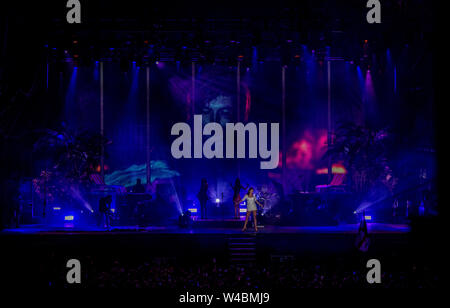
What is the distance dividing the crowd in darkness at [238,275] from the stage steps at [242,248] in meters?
0.28

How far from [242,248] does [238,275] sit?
6.59ft

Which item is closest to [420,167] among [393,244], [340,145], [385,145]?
[385,145]

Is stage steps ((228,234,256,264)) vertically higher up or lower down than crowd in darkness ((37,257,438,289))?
higher up

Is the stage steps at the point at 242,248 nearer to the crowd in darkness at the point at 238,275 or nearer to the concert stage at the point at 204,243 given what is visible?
the concert stage at the point at 204,243

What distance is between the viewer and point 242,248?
12664 mm

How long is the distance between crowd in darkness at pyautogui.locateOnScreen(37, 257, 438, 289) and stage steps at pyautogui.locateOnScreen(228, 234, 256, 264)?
279 mm

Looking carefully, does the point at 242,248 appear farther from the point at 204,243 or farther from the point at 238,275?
the point at 238,275

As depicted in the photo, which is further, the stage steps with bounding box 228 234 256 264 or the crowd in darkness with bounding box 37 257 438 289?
the stage steps with bounding box 228 234 256 264

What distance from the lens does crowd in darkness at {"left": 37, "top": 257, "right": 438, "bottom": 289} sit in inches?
397

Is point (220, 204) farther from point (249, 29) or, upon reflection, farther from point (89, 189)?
point (249, 29)

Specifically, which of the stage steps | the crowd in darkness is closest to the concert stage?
the stage steps

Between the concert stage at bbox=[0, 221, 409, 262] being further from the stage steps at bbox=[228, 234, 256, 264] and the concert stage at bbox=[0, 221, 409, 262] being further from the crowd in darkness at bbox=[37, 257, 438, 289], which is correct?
the crowd in darkness at bbox=[37, 257, 438, 289]

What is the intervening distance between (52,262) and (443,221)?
10507 millimetres
